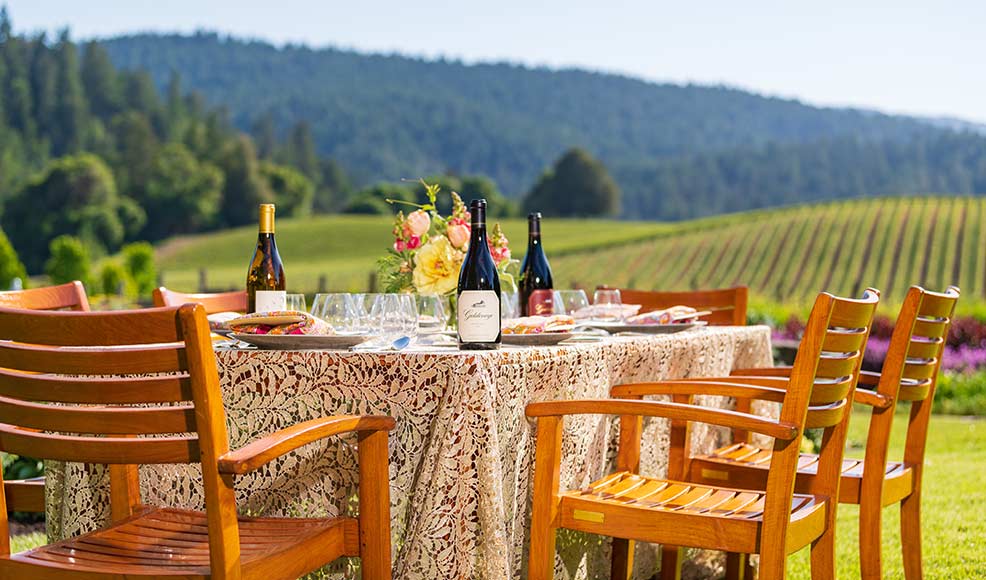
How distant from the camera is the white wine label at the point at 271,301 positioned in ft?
8.63

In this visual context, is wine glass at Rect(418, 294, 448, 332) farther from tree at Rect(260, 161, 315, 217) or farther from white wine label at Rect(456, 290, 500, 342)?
tree at Rect(260, 161, 315, 217)

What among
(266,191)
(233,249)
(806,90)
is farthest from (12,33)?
(806,90)

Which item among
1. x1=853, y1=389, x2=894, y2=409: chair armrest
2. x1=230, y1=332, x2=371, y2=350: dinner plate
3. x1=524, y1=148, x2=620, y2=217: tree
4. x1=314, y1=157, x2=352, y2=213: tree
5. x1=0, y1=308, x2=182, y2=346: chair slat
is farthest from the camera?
x1=314, y1=157, x2=352, y2=213: tree

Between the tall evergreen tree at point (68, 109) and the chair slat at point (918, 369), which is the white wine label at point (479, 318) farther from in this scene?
the tall evergreen tree at point (68, 109)

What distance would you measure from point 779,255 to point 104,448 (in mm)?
33978

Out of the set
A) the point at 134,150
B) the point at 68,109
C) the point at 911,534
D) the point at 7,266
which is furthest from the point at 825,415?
the point at 68,109

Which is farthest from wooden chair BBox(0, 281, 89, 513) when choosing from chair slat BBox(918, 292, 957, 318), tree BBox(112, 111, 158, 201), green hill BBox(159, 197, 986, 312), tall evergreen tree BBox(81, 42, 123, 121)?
tall evergreen tree BBox(81, 42, 123, 121)

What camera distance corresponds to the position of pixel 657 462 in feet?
9.50

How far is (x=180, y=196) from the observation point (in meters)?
59.0

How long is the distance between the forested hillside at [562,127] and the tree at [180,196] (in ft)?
74.8

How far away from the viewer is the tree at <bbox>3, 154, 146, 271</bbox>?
178ft

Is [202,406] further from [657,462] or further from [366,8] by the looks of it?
[366,8]

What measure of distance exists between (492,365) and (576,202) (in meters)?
68.6

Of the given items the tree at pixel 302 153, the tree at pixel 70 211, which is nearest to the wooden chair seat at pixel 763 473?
the tree at pixel 70 211
